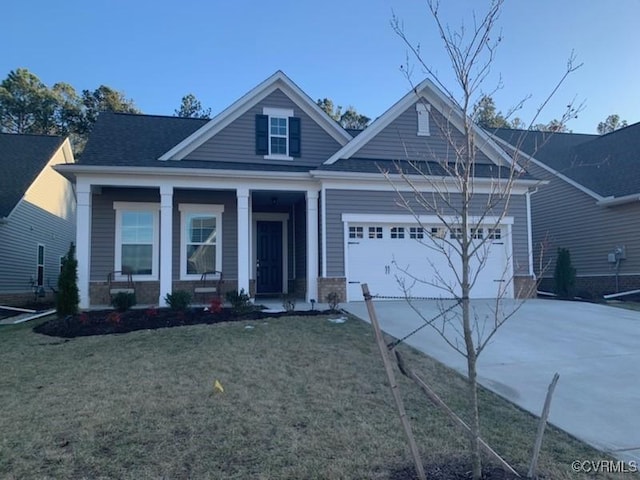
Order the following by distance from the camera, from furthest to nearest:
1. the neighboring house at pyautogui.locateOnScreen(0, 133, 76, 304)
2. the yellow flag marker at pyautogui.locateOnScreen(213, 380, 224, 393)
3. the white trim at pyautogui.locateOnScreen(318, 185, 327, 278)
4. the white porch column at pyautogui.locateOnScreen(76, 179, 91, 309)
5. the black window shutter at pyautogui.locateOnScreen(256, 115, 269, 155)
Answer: the neighboring house at pyautogui.locateOnScreen(0, 133, 76, 304)
the black window shutter at pyautogui.locateOnScreen(256, 115, 269, 155)
the white trim at pyautogui.locateOnScreen(318, 185, 327, 278)
the white porch column at pyautogui.locateOnScreen(76, 179, 91, 309)
the yellow flag marker at pyautogui.locateOnScreen(213, 380, 224, 393)

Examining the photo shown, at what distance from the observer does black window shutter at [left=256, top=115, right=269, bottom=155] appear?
13.7 meters

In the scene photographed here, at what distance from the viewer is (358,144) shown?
13.7m

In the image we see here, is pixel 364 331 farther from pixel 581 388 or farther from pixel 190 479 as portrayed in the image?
pixel 190 479

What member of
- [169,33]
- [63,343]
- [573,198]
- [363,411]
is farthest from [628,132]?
[63,343]

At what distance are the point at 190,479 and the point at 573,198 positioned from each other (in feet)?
59.3

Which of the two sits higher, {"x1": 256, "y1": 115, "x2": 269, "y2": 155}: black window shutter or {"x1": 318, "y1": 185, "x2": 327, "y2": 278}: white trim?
{"x1": 256, "y1": 115, "x2": 269, "y2": 155}: black window shutter

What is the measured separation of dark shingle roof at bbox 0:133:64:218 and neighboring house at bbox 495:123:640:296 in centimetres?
1726

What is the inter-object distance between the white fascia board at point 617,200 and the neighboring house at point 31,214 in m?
17.9

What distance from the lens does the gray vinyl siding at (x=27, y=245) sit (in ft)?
52.4

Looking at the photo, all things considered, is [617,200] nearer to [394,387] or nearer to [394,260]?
[394,260]

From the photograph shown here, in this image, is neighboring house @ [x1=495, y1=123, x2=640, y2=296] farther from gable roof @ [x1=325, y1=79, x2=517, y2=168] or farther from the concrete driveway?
the concrete driveway
